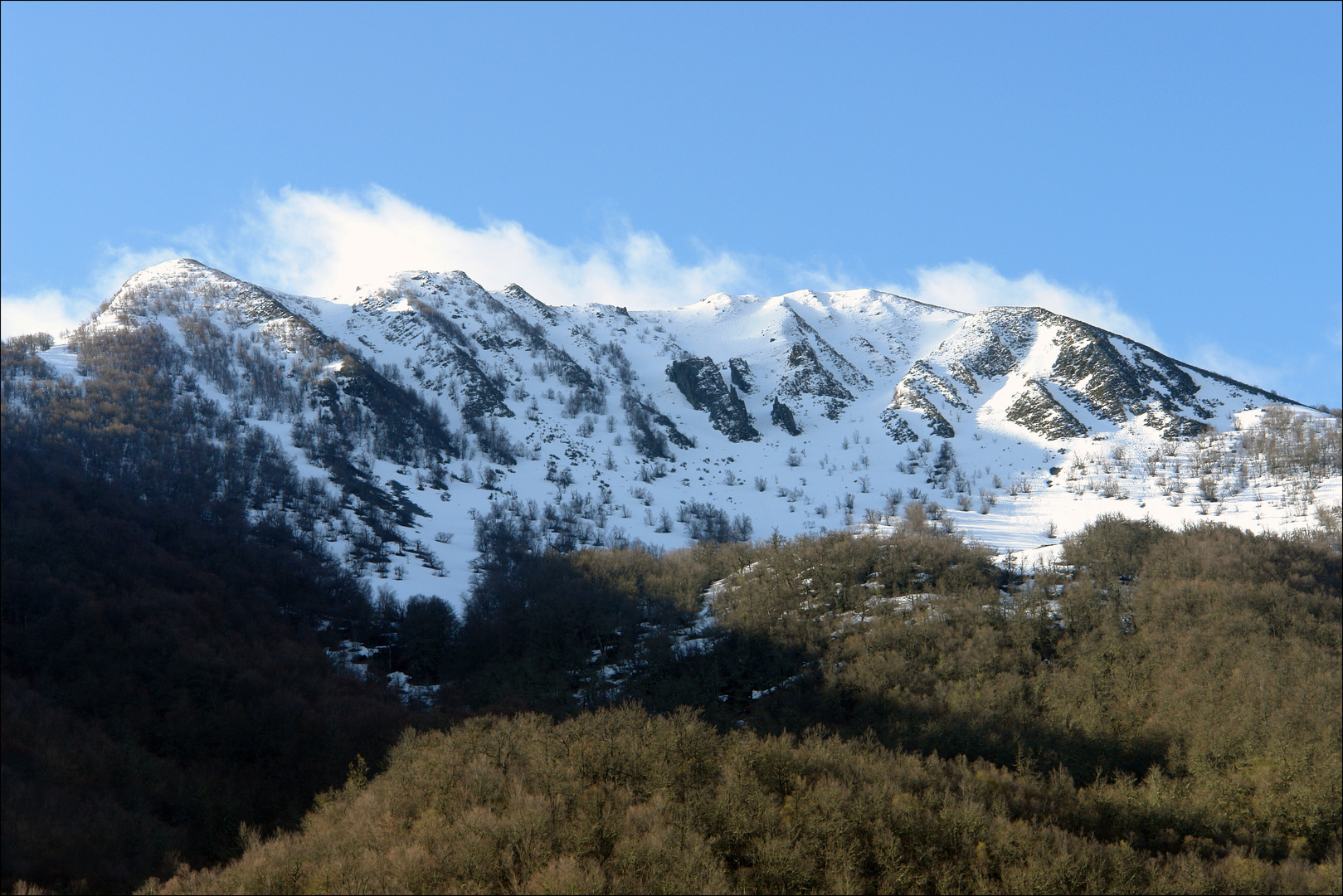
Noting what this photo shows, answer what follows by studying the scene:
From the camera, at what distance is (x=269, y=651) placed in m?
67.2

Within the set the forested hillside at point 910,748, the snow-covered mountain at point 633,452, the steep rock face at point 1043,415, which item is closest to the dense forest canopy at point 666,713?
the forested hillside at point 910,748

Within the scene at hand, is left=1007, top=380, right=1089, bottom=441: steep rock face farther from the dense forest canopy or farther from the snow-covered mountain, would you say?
the dense forest canopy

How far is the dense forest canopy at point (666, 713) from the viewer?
95.1 feet

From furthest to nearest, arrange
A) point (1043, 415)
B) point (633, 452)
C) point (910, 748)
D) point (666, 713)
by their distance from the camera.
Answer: point (1043, 415) → point (633, 452) → point (666, 713) → point (910, 748)

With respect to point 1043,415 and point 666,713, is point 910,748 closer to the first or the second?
point 666,713

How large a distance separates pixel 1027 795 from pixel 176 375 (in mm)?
163722

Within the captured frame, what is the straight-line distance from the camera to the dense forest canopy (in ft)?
95.1

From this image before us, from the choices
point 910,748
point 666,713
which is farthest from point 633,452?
point 910,748

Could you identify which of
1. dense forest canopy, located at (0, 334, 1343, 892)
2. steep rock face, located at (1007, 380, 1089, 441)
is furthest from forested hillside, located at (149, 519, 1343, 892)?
steep rock face, located at (1007, 380, 1089, 441)

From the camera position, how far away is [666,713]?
58.9 meters

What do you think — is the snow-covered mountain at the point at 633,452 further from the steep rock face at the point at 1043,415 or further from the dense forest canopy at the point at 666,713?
the dense forest canopy at the point at 666,713

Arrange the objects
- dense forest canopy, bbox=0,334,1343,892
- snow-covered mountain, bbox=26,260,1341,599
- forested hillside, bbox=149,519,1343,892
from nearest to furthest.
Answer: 1. forested hillside, bbox=149,519,1343,892
2. dense forest canopy, bbox=0,334,1343,892
3. snow-covered mountain, bbox=26,260,1341,599

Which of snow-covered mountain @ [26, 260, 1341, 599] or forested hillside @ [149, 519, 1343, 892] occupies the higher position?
snow-covered mountain @ [26, 260, 1341, 599]

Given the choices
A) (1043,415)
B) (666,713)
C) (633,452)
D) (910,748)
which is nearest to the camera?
(910,748)
